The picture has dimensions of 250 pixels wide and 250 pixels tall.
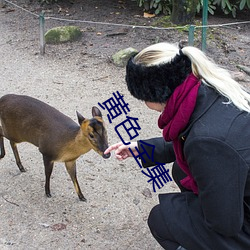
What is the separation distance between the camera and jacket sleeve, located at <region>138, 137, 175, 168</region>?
2727mm

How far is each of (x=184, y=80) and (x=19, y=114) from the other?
1705 millimetres

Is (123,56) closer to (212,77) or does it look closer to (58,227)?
(58,227)

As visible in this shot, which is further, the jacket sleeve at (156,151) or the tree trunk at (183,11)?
the tree trunk at (183,11)

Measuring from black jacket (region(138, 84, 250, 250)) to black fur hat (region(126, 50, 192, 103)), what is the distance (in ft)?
0.38

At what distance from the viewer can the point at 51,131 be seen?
3287 mm

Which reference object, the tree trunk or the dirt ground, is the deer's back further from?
the tree trunk

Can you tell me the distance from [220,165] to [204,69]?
406 millimetres

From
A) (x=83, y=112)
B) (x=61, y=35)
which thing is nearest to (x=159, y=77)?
(x=83, y=112)

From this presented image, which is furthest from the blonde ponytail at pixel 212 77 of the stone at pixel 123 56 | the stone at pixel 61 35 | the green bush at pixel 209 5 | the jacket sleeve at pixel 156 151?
the green bush at pixel 209 5

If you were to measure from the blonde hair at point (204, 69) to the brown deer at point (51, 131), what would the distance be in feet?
3.09

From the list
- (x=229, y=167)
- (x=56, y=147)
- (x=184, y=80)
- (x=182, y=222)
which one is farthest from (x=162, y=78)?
(x=56, y=147)

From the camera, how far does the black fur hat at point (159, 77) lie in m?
2.04

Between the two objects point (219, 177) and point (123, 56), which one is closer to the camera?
point (219, 177)

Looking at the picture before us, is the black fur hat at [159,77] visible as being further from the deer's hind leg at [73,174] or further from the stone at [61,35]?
the stone at [61,35]
